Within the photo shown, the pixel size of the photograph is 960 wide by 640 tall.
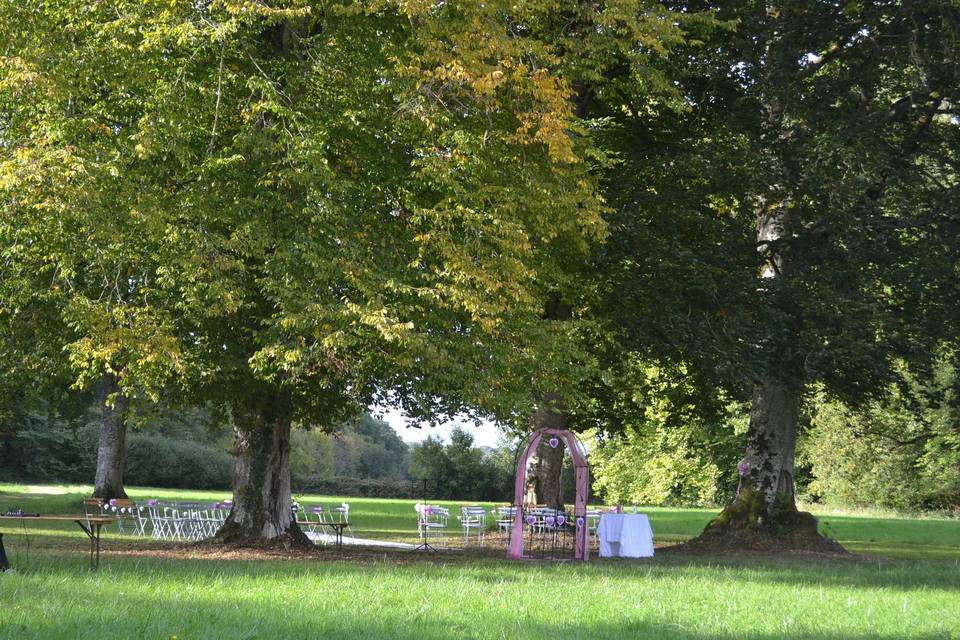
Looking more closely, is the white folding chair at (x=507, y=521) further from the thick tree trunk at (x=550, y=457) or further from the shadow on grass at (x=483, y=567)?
the shadow on grass at (x=483, y=567)

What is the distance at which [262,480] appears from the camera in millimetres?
19078

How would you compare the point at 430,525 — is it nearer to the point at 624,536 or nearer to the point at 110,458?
the point at 624,536

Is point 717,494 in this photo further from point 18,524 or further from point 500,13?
point 500,13

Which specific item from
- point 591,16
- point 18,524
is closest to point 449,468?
point 18,524

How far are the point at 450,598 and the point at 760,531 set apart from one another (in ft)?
42.5

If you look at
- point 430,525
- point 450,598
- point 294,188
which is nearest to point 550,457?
point 430,525

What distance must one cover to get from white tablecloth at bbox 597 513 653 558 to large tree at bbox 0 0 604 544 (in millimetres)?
3624

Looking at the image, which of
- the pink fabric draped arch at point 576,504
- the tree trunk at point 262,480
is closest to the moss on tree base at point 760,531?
the pink fabric draped arch at point 576,504

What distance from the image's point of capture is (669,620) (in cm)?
979

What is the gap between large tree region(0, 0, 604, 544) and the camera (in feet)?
49.3

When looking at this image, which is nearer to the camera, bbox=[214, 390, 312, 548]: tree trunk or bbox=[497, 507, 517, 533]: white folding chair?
bbox=[214, 390, 312, 548]: tree trunk

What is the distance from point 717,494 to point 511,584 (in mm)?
51522

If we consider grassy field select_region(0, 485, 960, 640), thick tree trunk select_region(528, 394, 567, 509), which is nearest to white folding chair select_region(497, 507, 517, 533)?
thick tree trunk select_region(528, 394, 567, 509)

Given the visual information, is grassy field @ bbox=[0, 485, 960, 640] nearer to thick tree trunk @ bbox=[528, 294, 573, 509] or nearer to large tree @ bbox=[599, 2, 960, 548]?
large tree @ bbox=[599, 2, 960, 548]
